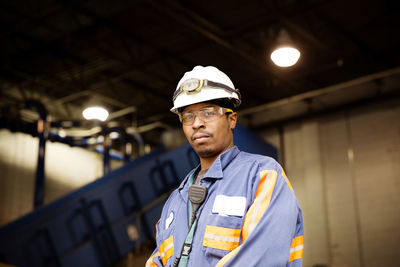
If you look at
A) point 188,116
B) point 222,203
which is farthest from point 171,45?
point 222,203

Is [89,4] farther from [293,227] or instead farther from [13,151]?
[293,227]

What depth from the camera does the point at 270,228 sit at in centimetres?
172

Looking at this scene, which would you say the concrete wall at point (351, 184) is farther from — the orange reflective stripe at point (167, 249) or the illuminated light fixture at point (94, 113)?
the orange reflective stripe at point (167, 249)

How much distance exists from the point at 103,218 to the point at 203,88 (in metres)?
7.03

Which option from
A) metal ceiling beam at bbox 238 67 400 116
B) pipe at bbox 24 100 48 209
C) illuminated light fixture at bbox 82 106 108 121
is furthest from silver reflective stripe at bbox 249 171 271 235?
metal ceiling beam at bbox 238 67 400 116

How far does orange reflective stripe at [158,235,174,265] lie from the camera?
6.81 feet

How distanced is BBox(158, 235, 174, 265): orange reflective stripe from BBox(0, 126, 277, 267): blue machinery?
523cm

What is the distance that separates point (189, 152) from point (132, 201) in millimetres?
1598

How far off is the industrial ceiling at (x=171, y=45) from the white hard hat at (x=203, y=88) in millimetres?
6713

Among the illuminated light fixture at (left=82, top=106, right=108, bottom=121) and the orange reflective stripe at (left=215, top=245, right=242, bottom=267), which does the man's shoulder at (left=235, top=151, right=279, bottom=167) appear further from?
the illuminated light fixture at (left=82, top=106, right=108, bottom=121)

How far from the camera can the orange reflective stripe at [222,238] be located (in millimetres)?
1811

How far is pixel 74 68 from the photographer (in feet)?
39.4

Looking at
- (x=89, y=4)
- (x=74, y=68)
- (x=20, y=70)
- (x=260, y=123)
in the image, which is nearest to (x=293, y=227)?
(x=89, y=4)

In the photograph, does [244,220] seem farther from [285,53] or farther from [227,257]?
[285,53]
